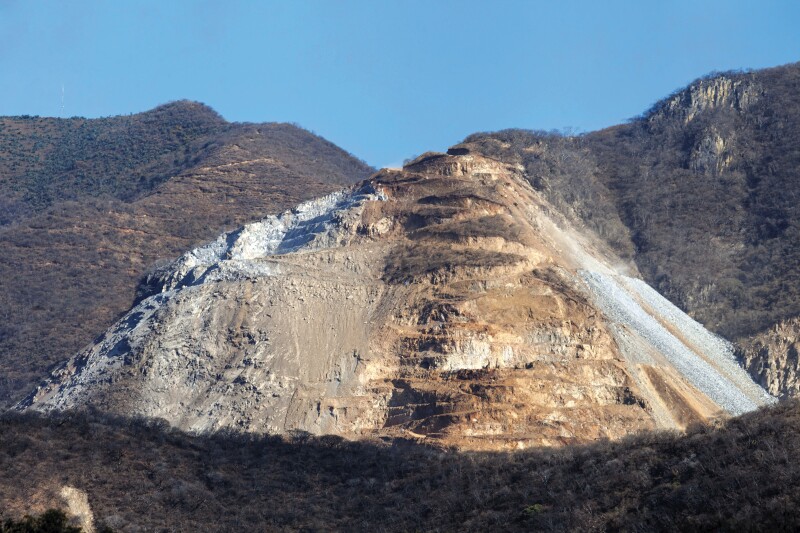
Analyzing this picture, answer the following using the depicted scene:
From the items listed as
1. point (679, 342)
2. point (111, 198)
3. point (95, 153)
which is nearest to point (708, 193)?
point (679, 342)

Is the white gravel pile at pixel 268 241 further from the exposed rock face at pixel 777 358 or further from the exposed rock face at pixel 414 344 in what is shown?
the exposed rock face at pixel 777 358

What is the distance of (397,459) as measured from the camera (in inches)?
1625

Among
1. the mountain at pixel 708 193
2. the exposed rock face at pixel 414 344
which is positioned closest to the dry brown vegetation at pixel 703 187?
the mountain at pixel 708 193

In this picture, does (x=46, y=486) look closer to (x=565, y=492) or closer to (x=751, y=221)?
(x=565, y=492)

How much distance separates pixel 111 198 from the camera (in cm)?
9338

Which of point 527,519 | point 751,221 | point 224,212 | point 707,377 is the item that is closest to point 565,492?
point 527,519

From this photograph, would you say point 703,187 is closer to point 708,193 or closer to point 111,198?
point 708,193

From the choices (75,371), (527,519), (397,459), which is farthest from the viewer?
(75,371)

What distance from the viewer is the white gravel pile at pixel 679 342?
166ft

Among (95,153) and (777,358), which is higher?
(95,153)

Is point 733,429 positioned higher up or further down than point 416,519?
higher up

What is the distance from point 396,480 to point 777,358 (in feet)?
79.5

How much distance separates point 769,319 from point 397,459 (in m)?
26.4

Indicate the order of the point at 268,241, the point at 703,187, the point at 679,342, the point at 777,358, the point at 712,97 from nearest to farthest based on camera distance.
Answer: the point at 777,358
the point at 679,342
the point at 268,241
the point at 703,187
the point at 712,97
